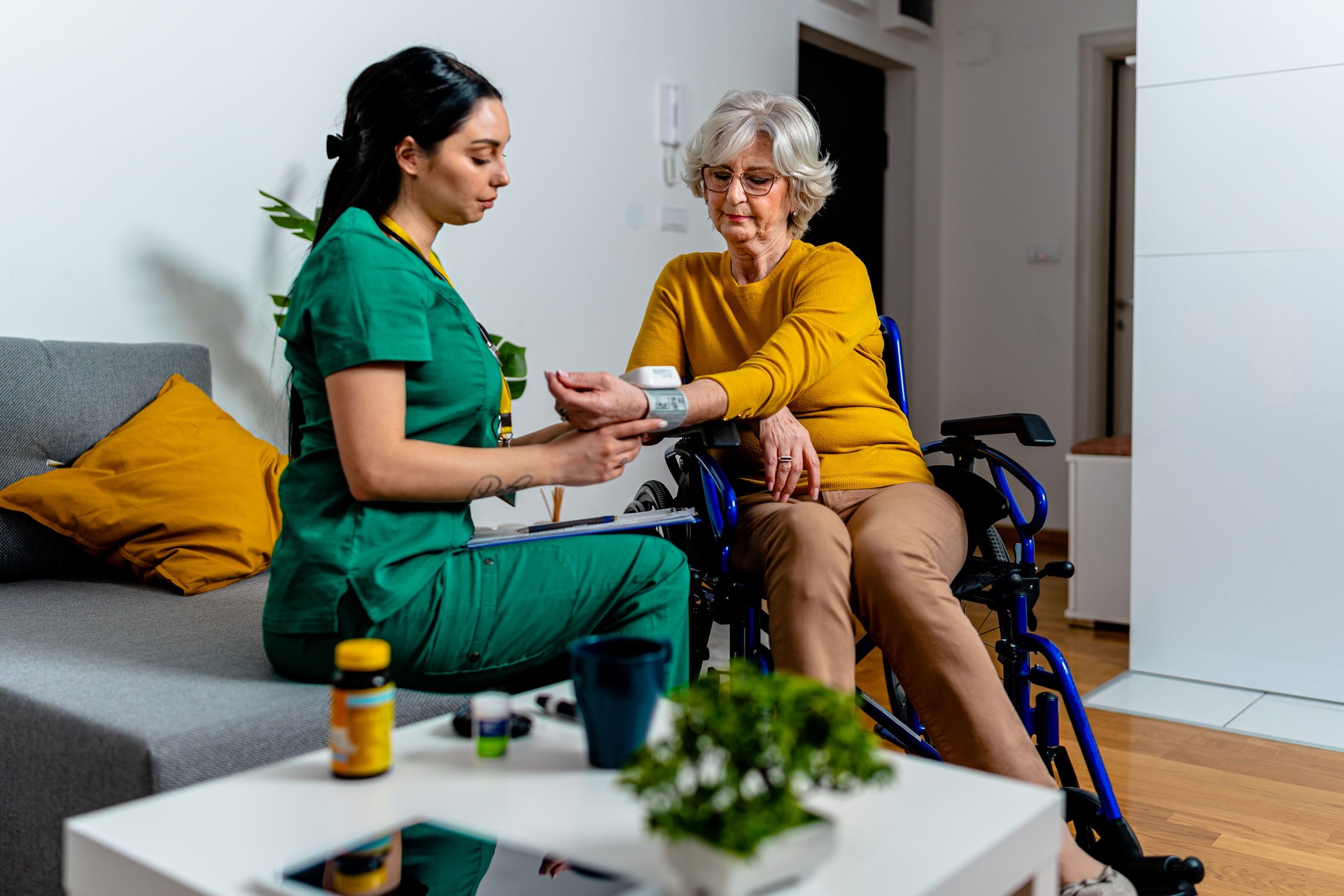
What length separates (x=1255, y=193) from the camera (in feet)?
8.95

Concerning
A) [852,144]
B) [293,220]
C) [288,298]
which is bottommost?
[288,298]

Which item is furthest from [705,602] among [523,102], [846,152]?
[846,152]

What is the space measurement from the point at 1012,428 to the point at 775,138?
0.59 m

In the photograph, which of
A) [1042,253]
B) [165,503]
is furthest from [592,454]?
[1042,253]

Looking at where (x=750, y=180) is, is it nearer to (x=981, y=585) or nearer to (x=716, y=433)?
(x=716, y=433)

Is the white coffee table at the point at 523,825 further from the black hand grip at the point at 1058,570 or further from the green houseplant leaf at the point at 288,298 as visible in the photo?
the green houseplant leaf at the point at 288,298

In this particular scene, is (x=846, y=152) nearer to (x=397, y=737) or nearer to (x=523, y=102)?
(x=523, y=102)

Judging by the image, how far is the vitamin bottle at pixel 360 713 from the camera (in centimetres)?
91

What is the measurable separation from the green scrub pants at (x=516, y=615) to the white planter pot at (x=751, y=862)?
1.67 ft

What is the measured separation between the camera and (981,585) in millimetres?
1734

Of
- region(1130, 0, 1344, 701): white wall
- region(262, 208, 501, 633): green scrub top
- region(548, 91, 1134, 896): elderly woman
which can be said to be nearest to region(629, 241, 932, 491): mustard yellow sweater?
region(548, 91, 1134, 896): elderly woman

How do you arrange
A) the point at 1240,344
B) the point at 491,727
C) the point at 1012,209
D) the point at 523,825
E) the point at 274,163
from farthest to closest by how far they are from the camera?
1. the point at 1012,209
2. the point at 1240,344
3. the point at 274,163
4. the point at 491,727
5. the point at 523,825

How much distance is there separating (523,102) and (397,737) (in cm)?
251

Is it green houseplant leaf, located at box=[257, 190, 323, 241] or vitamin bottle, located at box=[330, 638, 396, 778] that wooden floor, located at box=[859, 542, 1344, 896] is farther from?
green houseplant leaf, located at box=[257, 190, 323, 241]
